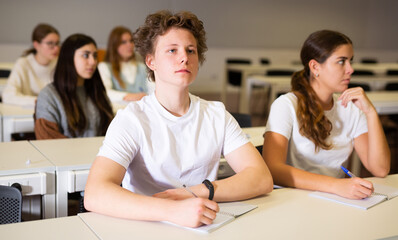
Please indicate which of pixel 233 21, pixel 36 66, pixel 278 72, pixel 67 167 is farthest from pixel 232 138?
pixel 233 21

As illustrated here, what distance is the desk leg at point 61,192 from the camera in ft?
6.89

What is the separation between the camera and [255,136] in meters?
2.89

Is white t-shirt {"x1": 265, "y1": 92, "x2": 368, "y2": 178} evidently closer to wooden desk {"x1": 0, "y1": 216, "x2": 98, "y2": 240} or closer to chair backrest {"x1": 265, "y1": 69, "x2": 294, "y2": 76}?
wooden desk {"x1": 0, "y1": 216, "x2": 98, "y2": 240}

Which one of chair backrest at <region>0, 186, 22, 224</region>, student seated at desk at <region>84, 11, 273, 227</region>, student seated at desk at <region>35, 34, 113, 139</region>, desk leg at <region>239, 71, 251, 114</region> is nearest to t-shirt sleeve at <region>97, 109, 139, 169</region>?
student seated at desk at <region>84, 11, 273, 227</region>

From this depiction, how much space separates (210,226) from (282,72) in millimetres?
6240

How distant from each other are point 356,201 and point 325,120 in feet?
1.85

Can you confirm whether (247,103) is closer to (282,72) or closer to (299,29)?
(282,72)

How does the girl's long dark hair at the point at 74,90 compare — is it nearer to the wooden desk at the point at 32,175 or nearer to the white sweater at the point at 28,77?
the wooden desk at the point at 32,175

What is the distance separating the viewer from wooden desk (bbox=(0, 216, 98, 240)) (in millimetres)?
1348

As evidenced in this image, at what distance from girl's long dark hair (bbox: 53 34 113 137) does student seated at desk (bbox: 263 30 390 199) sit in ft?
4.29

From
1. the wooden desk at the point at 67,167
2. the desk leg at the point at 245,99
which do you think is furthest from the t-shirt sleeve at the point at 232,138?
the desk leg at the point at 245,99

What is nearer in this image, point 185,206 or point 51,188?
point 185,206

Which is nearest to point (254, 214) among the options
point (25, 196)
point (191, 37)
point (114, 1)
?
point (191, 37)

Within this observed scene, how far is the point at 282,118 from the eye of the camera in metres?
2.16
